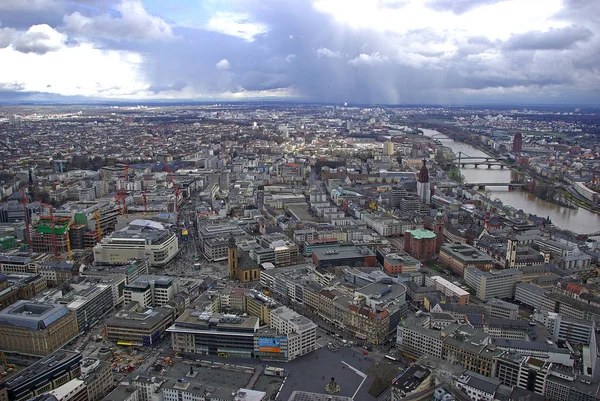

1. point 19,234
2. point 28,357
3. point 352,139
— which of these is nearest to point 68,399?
point 28,357

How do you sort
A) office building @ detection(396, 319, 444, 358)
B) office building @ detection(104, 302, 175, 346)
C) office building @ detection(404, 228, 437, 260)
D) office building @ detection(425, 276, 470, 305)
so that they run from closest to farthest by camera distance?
office building @ detection(396, 319, 444, 358) → office building @ detection(104, 302, 175, 346) → office building @ detection(425, 276, 470, 305) → office building @ detection(404, 228, 437, 260)

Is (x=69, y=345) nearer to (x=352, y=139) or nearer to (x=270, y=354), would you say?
(x=270, y=354)

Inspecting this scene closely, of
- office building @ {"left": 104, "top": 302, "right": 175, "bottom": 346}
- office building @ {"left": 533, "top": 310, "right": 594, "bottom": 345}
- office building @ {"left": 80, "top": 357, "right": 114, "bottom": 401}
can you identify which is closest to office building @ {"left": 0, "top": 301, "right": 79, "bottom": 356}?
office building @ {"left": 104, "top": 302, "right": 175, "bottom": 346}

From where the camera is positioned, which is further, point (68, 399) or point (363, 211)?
point (363, 211)

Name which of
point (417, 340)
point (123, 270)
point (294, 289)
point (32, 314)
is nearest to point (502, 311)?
point (417, 340)

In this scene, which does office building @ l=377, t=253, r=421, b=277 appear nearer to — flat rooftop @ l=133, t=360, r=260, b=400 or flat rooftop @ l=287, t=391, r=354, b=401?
flat rooftop @ l=133, t=360, r=260, b=400

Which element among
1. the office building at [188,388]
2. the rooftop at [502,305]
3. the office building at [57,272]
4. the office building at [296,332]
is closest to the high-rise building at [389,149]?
the rooftop at [502,305]

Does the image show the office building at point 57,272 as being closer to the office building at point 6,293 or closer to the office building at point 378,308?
the office building at point 6,293
